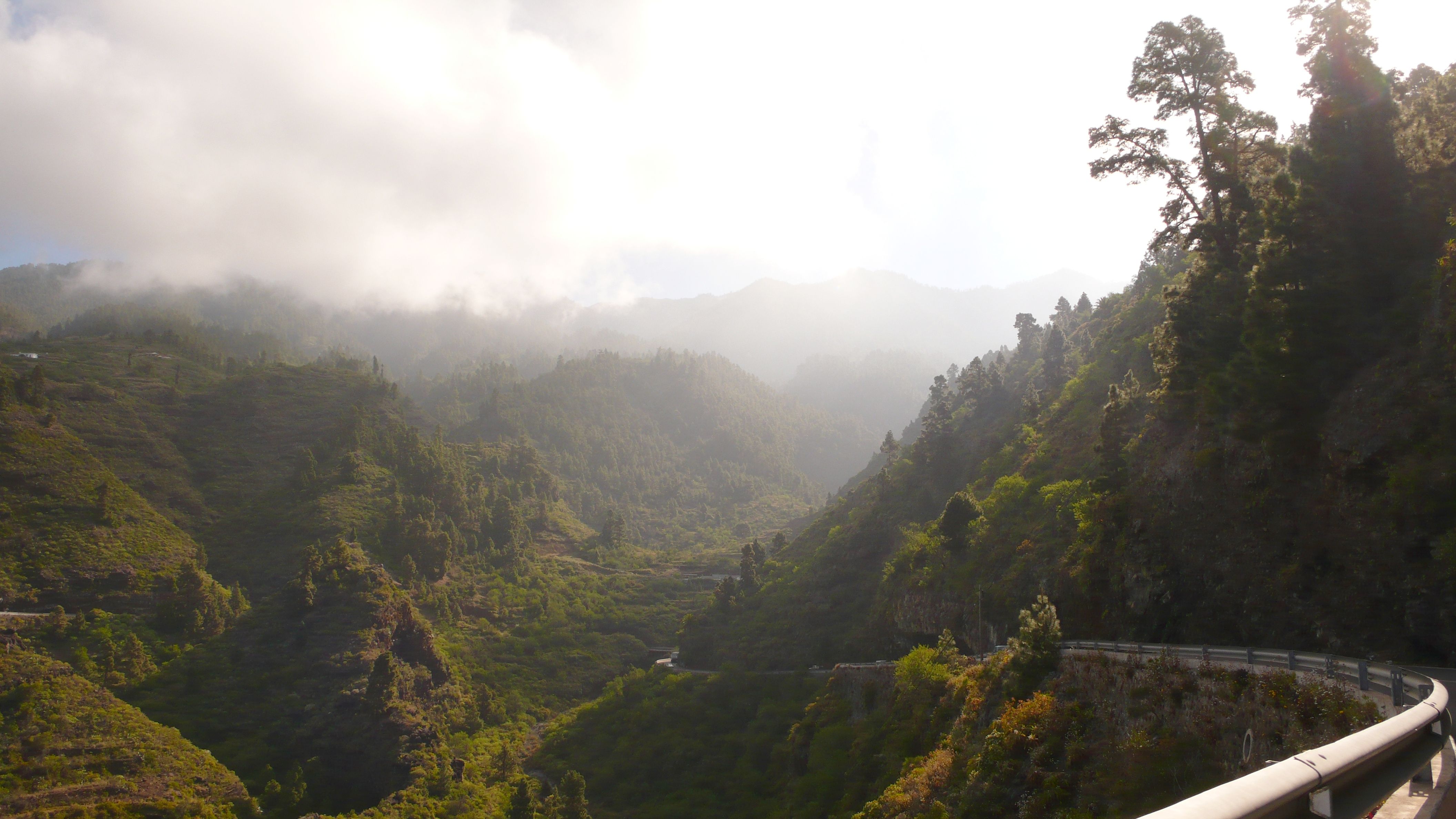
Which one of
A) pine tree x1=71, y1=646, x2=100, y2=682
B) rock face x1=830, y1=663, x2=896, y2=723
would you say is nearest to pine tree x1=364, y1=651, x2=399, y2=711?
pine tree x1=71, y1=646, x2=100, y2=682

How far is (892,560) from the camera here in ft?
243

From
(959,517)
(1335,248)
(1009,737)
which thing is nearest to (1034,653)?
(1009,737)

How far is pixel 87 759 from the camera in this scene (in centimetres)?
6862

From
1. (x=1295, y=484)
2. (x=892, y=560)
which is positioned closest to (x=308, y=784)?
(x=892, y=560)

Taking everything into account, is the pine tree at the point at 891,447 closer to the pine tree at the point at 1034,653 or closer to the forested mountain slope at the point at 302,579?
the forested mountain slope at the point at 302,579

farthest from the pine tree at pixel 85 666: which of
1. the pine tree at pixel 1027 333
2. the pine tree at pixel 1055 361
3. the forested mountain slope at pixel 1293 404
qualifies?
the pine tree at pixel 1027 333

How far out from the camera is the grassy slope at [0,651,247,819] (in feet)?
210

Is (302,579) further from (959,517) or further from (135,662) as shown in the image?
(959,517)

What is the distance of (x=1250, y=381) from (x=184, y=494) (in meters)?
150

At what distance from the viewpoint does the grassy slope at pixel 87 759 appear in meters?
63.9

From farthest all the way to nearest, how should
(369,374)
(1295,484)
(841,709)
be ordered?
(369,374) < (841,709) < (1295,484)

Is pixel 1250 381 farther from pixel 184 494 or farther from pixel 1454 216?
pixel 184 494

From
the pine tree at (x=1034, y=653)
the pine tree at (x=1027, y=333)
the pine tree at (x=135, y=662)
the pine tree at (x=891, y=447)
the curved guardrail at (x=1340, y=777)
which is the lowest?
the pine tree at (x=135, y=662)

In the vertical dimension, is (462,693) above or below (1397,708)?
below
